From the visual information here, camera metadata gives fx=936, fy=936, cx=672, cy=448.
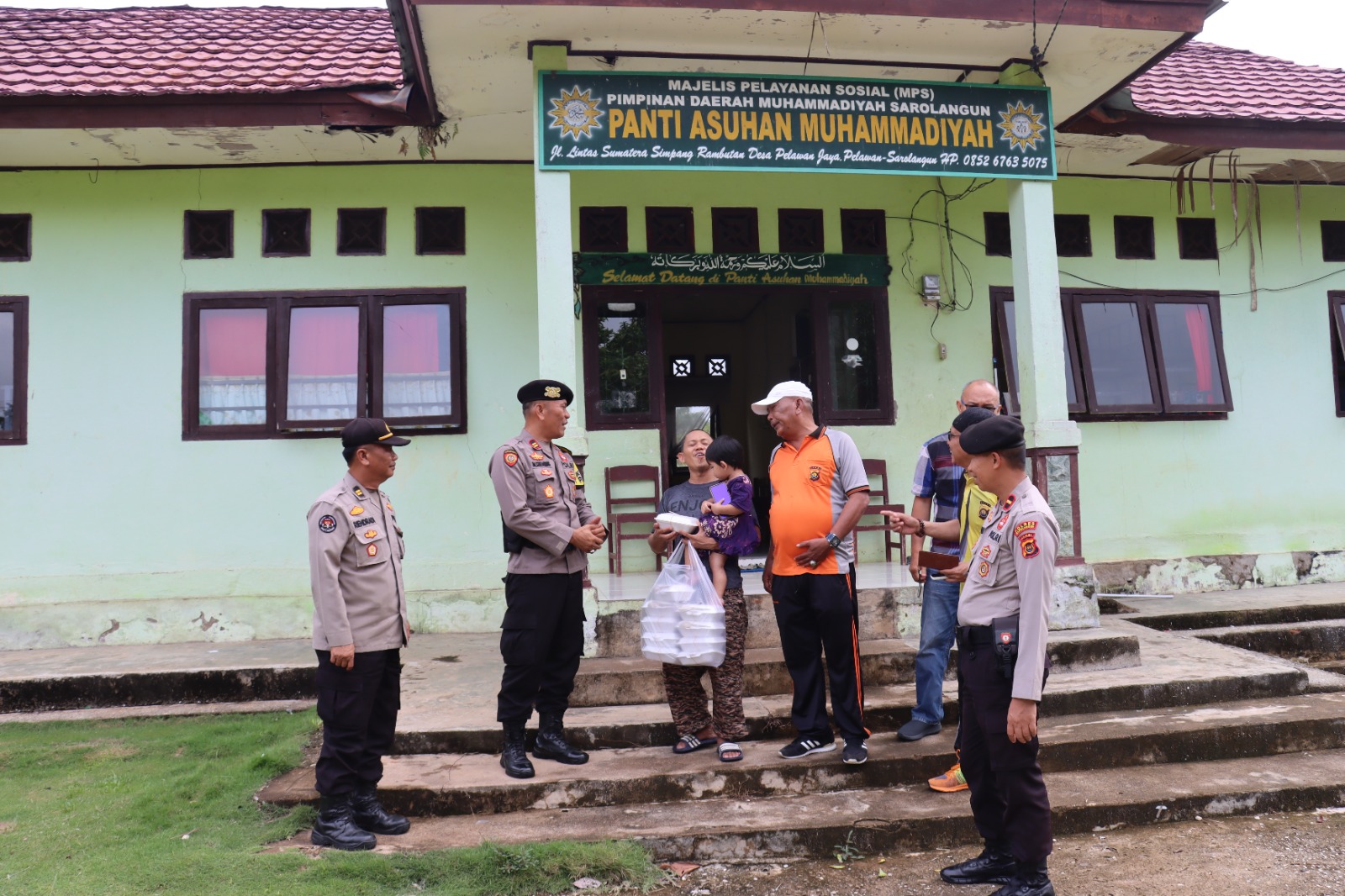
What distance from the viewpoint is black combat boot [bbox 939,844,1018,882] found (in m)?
3.61

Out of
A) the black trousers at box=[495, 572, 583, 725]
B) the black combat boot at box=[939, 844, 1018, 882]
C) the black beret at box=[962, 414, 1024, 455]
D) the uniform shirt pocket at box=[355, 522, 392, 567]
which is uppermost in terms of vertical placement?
the black beret at box=[962, 414, 1024, 455]

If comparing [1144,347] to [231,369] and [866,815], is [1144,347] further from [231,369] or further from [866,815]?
[231,369]

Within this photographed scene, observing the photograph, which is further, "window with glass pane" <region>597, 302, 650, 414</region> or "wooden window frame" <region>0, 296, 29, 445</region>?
"window with glass pane" <region>597, 302, 650, 414</region>

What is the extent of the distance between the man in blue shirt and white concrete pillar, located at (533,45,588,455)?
2.30 metres

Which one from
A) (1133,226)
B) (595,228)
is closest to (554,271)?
(595,228)

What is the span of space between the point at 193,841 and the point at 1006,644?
345cm

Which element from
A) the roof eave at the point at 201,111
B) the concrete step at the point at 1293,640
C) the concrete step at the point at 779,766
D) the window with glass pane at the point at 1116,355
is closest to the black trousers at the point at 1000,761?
the concrete step at the point at 779,766

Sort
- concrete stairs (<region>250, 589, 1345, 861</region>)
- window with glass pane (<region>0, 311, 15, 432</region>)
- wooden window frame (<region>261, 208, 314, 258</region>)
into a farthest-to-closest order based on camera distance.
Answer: wooden window frame (<region>261, 208, 314, 258</region>), window with glass pane (<region>0, 311, 15, 432</region>), concrete stairs (<region>250, 589, 1345, 861</region>)

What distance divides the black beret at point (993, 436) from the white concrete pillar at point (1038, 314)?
370cm

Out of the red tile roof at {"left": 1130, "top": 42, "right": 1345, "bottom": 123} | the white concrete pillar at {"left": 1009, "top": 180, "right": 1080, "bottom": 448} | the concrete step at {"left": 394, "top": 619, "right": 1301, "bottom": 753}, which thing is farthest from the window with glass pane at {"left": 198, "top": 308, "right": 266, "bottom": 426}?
the red tile roof at {"left": 1130, "top": 42, "right": 1345, "bottom": 123}

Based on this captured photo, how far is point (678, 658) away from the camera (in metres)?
4.61

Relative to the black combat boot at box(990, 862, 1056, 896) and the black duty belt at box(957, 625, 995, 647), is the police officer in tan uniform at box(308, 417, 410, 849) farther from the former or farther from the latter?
the black combat boot at box(990, 862, 1056, 896)

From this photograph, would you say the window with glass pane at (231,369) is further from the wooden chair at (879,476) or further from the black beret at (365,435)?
the wooden chair at (879,476)

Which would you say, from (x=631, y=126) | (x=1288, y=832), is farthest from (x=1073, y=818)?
(x=631, y=126)
